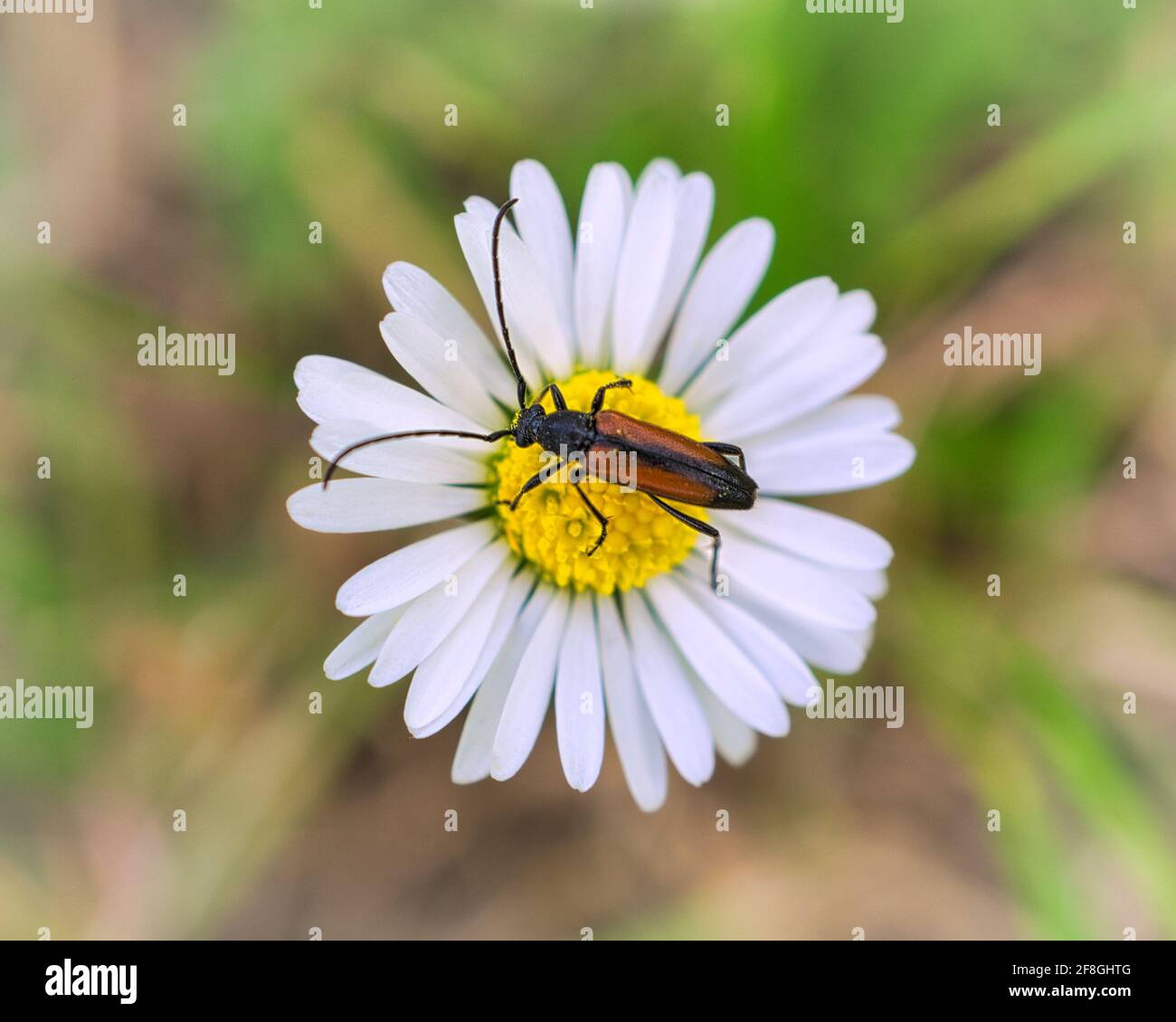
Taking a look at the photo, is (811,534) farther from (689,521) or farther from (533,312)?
(533,312)

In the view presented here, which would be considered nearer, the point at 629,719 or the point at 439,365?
the point at 439,365

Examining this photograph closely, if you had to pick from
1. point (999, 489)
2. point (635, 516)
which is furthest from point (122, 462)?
point (999, 489)

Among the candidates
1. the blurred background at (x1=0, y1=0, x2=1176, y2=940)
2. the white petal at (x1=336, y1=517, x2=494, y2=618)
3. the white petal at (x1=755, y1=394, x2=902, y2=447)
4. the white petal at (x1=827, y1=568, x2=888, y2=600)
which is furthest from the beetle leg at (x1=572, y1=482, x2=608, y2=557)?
the blurred background at (x1=0, y1=0, x2=1176, y2=940)

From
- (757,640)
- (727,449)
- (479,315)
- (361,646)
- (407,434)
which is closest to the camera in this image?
(407,434)

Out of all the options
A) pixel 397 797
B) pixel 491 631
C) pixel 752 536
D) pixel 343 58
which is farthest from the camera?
pixel 397 797

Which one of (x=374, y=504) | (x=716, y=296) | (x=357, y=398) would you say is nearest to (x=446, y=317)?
(x=357, y=398)

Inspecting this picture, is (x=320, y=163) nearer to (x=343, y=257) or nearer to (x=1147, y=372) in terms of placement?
(x=343, y=257)

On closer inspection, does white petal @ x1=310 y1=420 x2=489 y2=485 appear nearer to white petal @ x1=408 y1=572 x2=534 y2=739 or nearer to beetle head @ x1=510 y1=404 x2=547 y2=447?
beetle head @ x1=510 y1=404 x2=547 y2=447
